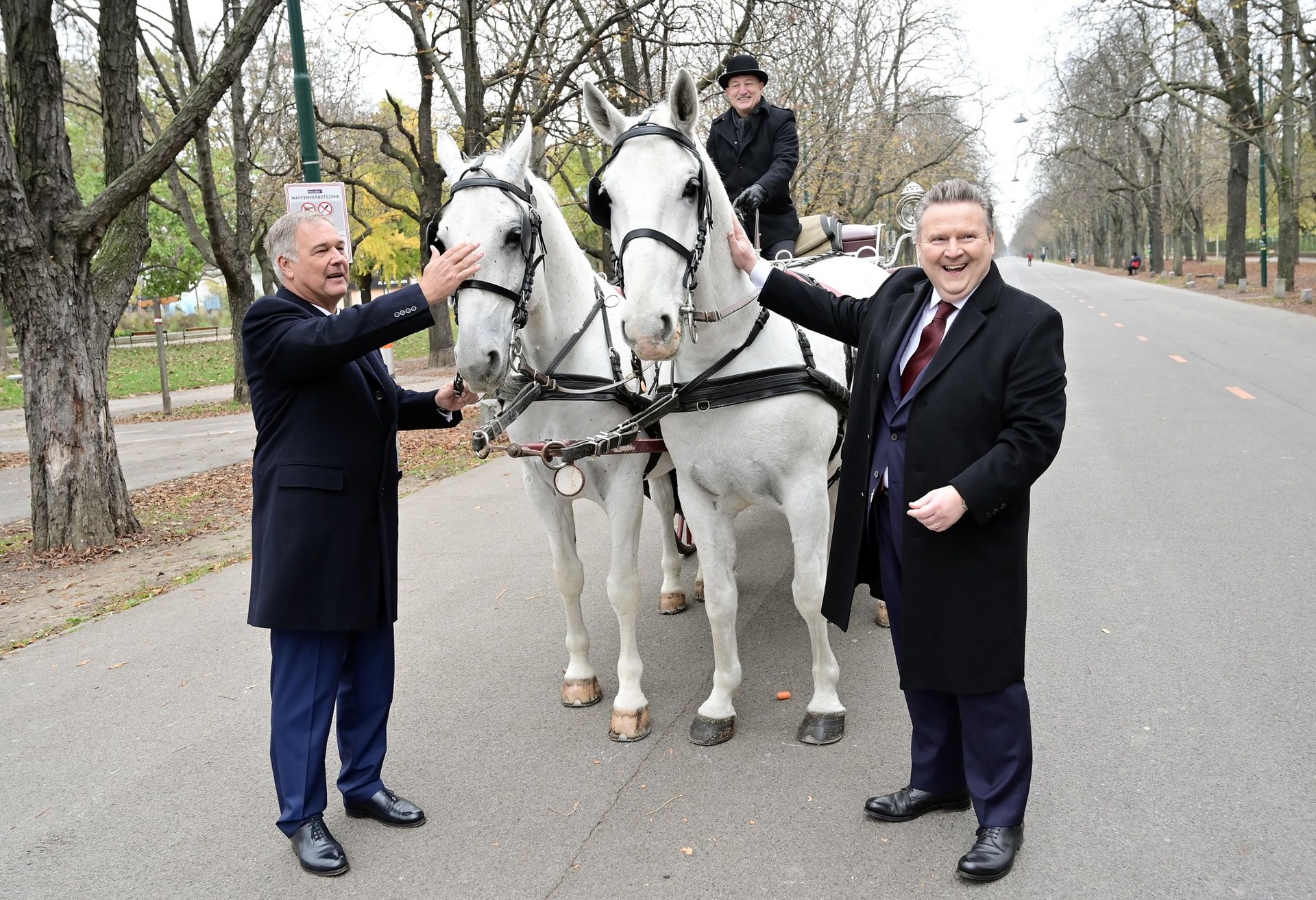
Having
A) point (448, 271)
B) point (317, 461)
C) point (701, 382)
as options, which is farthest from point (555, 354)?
point (317, 461)

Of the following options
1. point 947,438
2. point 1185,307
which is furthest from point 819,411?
point 1185,307

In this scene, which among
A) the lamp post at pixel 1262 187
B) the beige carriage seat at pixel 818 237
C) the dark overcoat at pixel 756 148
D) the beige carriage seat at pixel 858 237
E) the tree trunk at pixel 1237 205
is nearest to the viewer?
the dark overcoat at pixel 756 148

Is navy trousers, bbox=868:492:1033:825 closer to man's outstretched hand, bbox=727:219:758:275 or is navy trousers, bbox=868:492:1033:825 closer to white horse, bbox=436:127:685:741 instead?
man's outstretched hand, bbox=727:219:758:275

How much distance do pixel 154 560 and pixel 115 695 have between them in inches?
118

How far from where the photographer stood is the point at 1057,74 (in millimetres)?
31219

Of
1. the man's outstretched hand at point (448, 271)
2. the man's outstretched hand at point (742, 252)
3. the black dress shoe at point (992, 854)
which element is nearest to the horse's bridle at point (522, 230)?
the man's outstretched hand at point (448, 271)

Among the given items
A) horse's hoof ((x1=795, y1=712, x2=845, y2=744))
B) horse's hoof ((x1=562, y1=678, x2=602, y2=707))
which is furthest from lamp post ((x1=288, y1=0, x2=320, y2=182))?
horse's hoof ((x1=795, y1=712, x2=845, y2=744))

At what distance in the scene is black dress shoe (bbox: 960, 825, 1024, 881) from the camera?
2893mm

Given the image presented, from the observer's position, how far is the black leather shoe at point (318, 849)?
10.4 ft

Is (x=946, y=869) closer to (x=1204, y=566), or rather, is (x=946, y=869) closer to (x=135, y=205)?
(x=1204, y=566)

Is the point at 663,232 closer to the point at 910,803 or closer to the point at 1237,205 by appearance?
the point at 910,803

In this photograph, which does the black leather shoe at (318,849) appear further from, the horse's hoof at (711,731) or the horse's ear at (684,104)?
the horse's ear at (684,104)

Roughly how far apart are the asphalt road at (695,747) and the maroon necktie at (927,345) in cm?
161

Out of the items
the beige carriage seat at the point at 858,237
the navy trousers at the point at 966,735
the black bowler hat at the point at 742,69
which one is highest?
the black bowler hat at the point at 742,69
